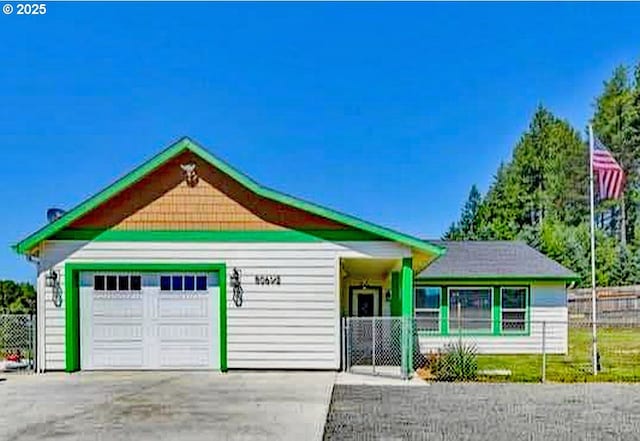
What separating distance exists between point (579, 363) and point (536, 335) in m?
3.69

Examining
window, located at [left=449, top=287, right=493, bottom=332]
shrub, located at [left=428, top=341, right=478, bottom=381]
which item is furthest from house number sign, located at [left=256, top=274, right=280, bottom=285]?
window, located at [left=449, top=287, right=493, bottom=332]

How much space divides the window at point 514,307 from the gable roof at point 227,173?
768cm

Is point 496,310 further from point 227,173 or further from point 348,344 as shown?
point 227,173

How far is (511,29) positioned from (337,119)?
43.0 feet

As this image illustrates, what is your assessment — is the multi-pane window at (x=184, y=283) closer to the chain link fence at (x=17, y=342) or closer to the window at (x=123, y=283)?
the window at (x=123, y=283)

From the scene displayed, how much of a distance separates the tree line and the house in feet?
114

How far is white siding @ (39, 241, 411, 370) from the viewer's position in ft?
47.8

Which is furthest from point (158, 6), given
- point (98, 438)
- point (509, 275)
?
point (509, 275)

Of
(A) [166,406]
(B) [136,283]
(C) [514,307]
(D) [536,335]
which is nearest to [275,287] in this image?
(B) [136,283]

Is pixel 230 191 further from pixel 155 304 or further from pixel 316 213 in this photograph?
pixel 155 304

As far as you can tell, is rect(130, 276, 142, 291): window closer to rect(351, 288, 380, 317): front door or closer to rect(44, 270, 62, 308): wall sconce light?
rect(44, 270, 62, 308): wall sconce light

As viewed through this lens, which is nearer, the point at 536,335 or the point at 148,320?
the point at 148,320

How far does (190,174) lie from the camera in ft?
48.2

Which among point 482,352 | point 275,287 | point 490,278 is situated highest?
point 275,287
